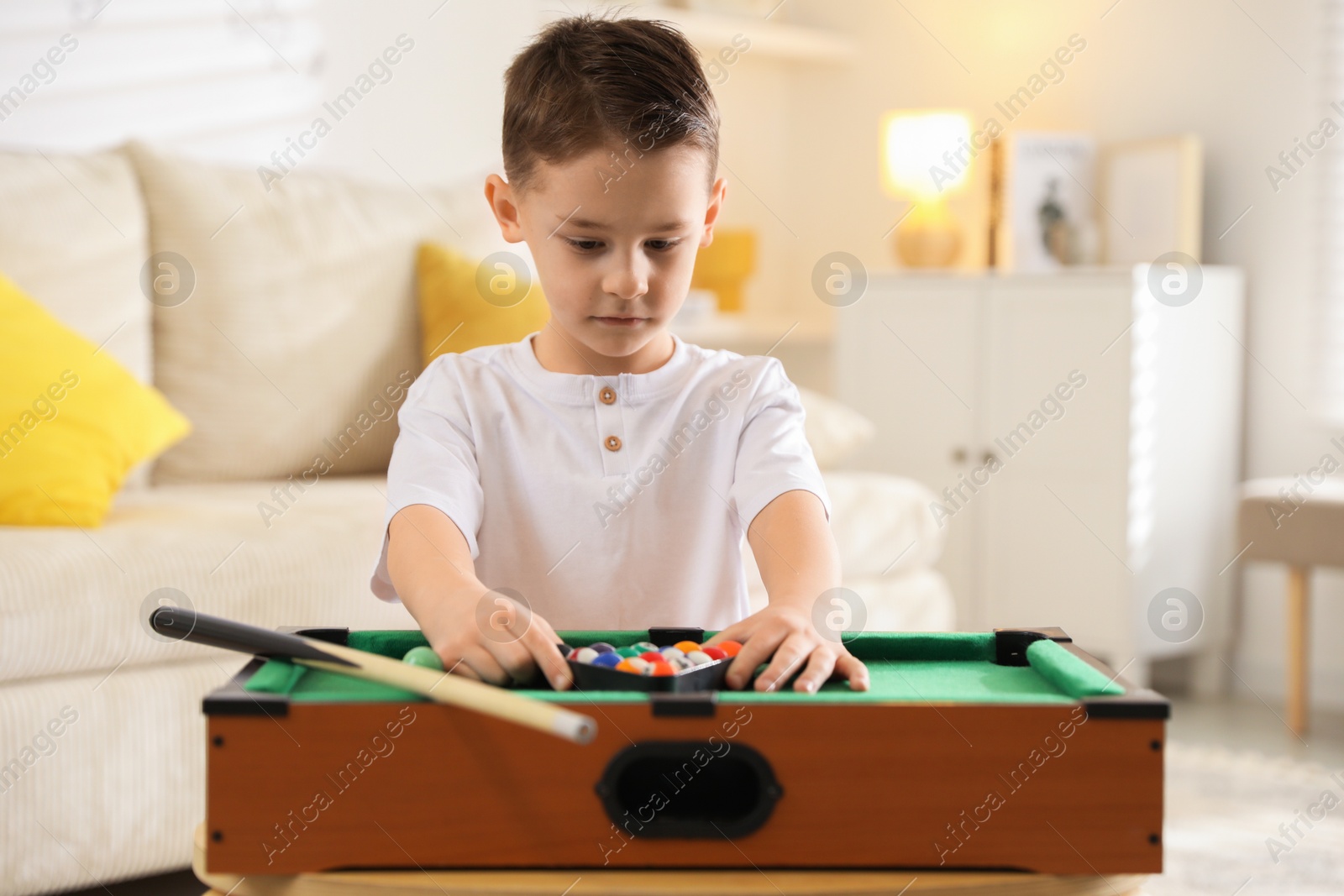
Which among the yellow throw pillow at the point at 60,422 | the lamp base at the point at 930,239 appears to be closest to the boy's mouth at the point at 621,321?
the yellow throw pillow at the point at 60,422

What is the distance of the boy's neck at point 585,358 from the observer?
3.50 feet

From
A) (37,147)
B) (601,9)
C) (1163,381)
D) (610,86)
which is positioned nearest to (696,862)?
(610,86)

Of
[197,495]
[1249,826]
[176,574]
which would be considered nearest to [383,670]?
[176,574]

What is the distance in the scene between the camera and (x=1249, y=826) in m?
1.96

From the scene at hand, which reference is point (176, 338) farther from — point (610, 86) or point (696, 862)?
point (696, 862)

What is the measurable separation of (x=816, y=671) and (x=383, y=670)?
24 centimetres

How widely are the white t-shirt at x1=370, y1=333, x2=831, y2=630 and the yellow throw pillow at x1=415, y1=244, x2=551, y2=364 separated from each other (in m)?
1.11

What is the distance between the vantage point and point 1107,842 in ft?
2.02

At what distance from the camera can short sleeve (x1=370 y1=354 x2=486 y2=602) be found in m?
0.96

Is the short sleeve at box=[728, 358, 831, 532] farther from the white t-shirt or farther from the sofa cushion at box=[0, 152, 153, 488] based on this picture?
the sofa cushion at box=[0, 152, 153, 488]

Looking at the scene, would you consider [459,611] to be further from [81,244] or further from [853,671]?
[81,244]

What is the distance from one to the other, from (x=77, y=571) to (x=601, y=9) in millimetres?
2046

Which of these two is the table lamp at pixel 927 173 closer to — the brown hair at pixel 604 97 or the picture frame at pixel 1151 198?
the picture frame at pixel 1151 198

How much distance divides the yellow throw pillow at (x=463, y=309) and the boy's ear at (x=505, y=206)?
3.51ft
